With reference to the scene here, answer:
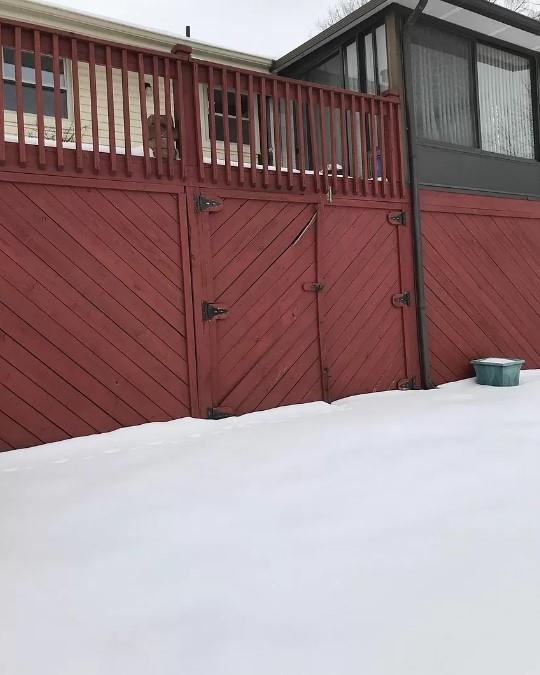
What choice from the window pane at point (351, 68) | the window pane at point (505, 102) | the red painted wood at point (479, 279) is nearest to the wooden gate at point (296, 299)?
the red painted wood at point (479, 279)

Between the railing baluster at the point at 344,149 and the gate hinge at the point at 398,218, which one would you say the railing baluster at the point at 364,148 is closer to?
the railing baluster at the point at 344,149

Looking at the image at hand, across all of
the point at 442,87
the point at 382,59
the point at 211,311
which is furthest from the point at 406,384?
the point at 382,59

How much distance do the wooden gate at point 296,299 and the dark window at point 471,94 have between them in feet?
4.91

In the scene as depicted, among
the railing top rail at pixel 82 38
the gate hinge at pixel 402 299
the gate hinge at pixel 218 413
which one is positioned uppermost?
the railing top rail at pixel 82 38

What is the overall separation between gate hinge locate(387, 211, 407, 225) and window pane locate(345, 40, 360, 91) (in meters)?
1.98

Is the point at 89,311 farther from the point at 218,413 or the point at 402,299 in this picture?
the point at 402,299

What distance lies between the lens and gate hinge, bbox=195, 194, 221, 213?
472 cm

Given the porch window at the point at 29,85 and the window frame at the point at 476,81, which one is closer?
the window frame at the point at 476,81

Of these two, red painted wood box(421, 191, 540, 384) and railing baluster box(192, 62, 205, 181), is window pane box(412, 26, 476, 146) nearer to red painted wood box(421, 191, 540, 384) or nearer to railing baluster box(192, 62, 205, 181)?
red painted wood box(421, 191, 540, 384)

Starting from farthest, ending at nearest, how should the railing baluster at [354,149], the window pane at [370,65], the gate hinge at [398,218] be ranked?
the window pane at [370,65] < the gate hinge at [398,218] < the railing baluster at [354,149]

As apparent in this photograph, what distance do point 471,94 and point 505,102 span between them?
2.27 feet

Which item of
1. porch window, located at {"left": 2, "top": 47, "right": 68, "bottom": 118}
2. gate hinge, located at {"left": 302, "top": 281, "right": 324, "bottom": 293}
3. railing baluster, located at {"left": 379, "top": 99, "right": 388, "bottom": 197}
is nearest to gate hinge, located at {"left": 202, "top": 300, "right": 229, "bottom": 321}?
gate hinge, located at {"left": 302, "top": 281, "right": 324, "bottom": 293}

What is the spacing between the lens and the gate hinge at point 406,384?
5.86m

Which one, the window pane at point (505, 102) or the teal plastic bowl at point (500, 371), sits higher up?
the window pane at point (505, 102)
